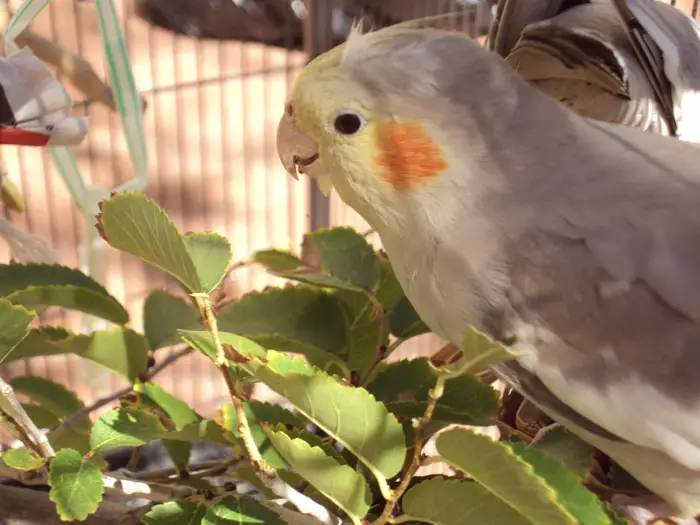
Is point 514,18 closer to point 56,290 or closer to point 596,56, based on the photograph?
point 596,56

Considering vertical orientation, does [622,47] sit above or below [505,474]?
above

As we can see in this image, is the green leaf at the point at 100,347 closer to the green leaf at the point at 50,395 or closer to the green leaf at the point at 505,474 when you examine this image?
the green leaf at the point at 50,395

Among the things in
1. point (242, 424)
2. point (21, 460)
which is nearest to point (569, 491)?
point (242, 424)

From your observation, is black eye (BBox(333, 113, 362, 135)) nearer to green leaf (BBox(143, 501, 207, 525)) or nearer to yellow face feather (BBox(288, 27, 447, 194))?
yellow face feather (BBox(288, 27, 447, 194))

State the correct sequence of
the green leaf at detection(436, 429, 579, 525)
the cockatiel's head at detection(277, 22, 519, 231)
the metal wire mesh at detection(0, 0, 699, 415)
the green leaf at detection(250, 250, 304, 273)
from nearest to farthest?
the green leaf at detection(436, 429, 579, 525) → the cockatiel's head at detection(277, 22, 519, 231) → the green leaf at detection(250, 250, 304, 273) → the metal wire mesh at detection(0, 0, 699, 415)

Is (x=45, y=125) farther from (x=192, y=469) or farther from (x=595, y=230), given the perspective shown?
(x=595, y=230)

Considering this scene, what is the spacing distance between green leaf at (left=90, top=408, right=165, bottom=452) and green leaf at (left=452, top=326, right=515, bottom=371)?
17cm

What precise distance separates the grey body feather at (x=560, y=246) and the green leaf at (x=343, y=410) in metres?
0.09

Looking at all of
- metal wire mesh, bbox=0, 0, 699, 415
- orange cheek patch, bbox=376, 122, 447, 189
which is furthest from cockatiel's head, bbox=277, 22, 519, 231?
metal wire mesh, bbox=0, 0, 699, 415

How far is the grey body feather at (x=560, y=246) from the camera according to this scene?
0.28 meters

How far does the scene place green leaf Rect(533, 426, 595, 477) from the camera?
0.32 m

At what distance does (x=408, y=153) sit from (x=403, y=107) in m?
0.03

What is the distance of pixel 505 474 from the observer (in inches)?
8.4

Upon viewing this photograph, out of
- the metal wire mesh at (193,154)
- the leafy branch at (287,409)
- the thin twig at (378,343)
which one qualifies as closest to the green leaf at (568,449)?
the leafy branch at (287,409)
